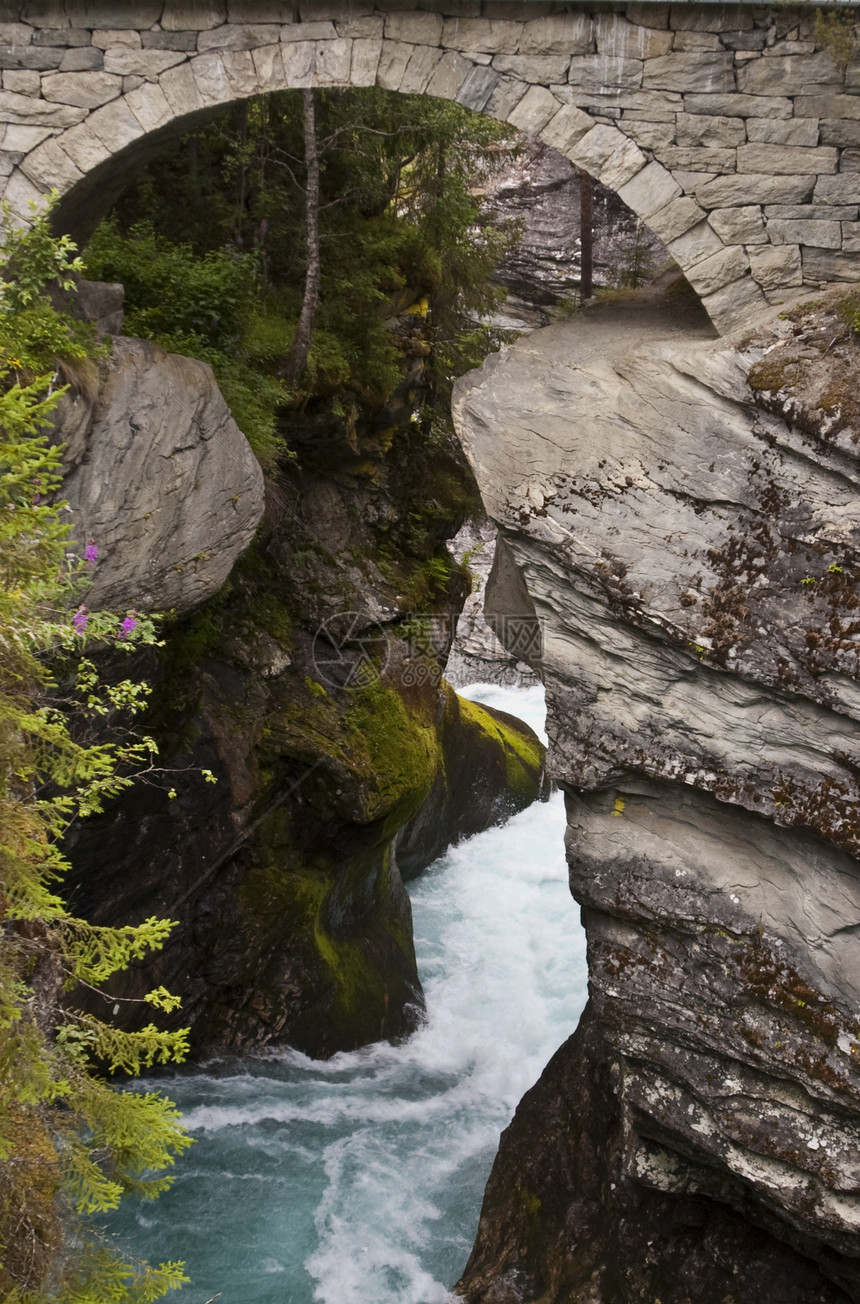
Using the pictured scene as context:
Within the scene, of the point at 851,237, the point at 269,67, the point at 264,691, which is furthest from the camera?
the point at 264,691

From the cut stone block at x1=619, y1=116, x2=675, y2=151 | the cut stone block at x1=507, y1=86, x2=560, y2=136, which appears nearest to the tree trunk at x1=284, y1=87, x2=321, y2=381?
the cut stone block at x1=507, y1=86, x2=560, y2=136

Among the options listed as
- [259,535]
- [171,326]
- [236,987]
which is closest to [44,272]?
[171,326]

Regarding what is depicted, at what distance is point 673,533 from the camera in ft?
20.0

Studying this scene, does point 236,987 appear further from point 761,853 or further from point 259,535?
point 761,853

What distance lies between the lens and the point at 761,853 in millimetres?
6121

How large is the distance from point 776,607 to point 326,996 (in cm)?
653

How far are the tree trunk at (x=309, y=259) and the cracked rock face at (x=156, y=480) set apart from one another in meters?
2.07

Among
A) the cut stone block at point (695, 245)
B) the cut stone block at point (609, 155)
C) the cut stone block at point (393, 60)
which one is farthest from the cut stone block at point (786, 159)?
the cut stone block at point (393, 60)

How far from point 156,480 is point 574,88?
3664 millimetres

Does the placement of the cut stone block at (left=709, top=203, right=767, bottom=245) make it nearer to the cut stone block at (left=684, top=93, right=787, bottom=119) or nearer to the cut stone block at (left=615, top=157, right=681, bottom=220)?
the cut stone block at (left=615, top=157, right=681, bottom=220)

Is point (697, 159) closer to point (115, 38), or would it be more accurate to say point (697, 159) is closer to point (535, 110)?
point (535, 110)

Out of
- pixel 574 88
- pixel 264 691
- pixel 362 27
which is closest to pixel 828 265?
pixel 574 88

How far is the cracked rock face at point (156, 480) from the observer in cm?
631

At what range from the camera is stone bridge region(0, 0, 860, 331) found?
6086 mm
